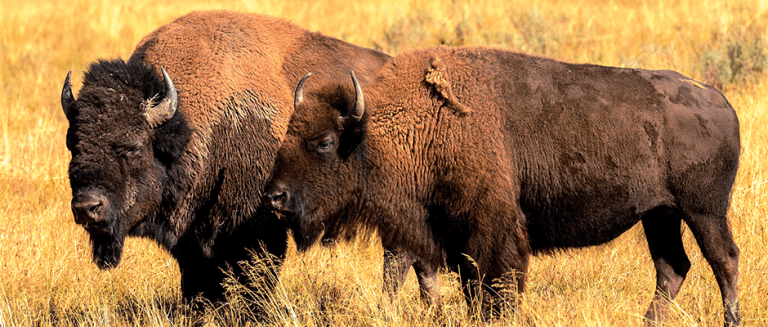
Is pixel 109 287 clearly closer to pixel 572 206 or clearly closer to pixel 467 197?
pixel 467 197

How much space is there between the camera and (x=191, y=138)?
486 centimetres

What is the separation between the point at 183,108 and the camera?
4.93 meters

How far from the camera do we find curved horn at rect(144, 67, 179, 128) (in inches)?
184

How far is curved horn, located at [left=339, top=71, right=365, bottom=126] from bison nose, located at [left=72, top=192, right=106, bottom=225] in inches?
57.1

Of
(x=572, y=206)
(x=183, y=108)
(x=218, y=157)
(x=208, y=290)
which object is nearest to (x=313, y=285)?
(x=208, y=290)

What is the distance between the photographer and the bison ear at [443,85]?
4430mm

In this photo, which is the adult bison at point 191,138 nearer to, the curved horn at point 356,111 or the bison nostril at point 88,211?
the bison nostril at point 88,211

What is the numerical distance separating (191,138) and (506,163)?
1.97m

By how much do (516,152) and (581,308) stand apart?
3.11 feet

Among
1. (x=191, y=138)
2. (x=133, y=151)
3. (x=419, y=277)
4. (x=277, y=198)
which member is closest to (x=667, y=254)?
(x=419, y=277)

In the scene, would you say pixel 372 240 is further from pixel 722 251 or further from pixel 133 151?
pixel 722 251

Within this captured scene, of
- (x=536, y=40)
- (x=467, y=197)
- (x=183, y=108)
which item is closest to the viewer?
(x=467, y=197)

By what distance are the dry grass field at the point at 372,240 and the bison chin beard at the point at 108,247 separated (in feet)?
1.05

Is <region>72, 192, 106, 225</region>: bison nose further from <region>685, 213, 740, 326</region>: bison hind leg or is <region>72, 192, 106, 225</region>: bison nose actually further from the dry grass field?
<region>685, 213, 740, 326</region>: bison hind leg
